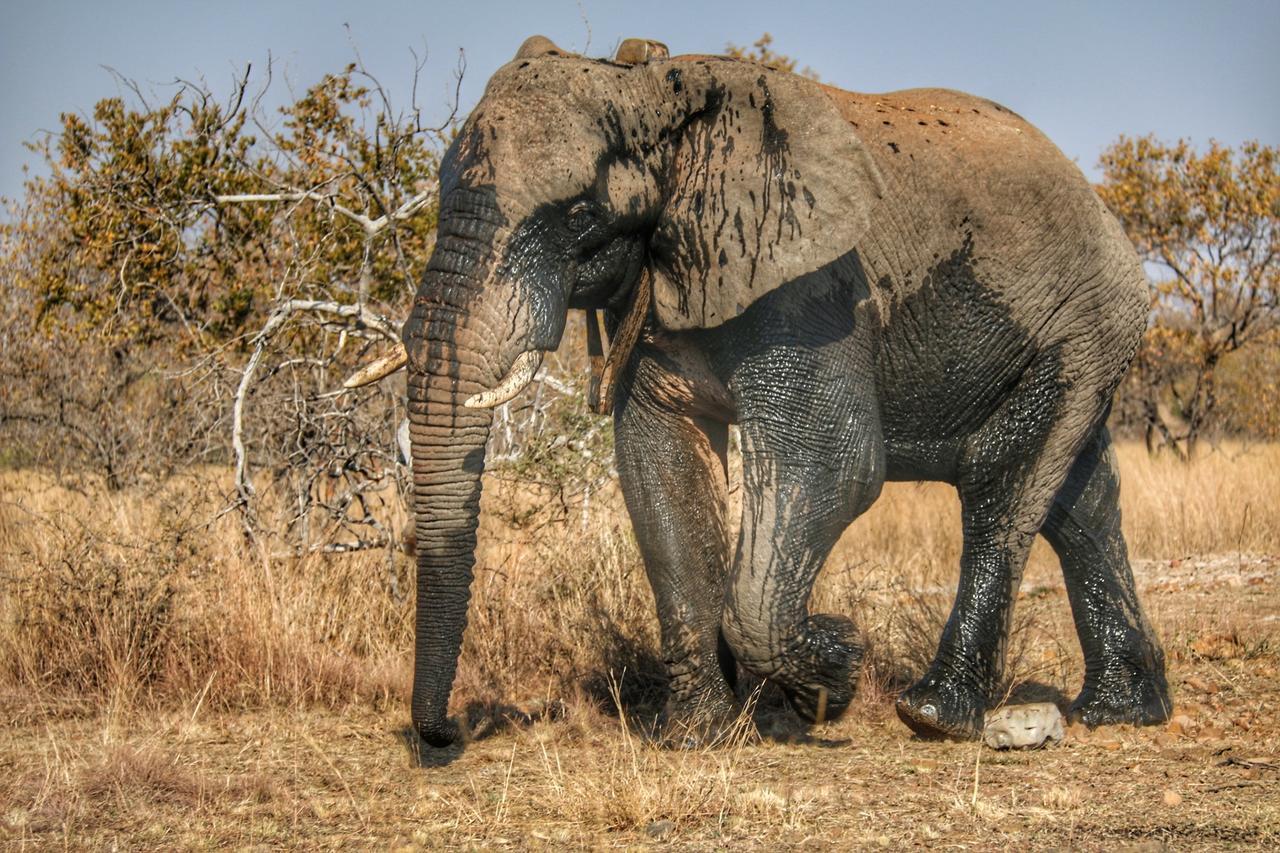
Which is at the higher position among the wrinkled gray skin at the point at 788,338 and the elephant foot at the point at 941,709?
the wrinkled gray skin at the point at 788,338

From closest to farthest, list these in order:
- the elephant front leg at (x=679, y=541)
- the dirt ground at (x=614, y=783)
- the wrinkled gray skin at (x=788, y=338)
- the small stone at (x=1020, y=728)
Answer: the dirt ground at (x=614, y=783), the wrinkled gray skin at (x=788, y=338), the small stone at (x=1020, y=728), the elephant front leg at (x=679, y=541)

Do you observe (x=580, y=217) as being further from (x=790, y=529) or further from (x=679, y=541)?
(x=679, y=541)

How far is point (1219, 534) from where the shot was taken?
11.4m

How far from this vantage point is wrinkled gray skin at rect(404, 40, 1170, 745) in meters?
5.04

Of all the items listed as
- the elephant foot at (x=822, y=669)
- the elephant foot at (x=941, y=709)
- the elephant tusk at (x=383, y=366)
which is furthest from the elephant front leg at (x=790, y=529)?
the elephant tusk at (x=383, y=366)

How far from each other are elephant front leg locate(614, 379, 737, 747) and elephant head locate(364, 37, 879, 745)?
0.60 meters

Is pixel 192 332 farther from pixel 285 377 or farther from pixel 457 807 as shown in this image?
pixel 457 807

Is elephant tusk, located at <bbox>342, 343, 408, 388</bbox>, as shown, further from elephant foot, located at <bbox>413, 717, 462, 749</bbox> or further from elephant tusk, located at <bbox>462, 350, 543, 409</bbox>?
elephant foot, located at <bbox>413, 717, 462, 749</bbox>

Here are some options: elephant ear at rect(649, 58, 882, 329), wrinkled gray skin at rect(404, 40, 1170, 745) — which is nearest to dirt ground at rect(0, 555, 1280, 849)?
wrinkled gray skin at rect(404, 40, 1170, 745)

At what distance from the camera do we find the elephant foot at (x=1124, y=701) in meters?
6.39

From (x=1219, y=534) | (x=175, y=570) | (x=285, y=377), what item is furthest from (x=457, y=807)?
(x=1219, y=534)

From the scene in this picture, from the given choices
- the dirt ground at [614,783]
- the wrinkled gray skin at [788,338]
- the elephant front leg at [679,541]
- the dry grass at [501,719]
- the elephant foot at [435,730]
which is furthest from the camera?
the elephant front leg at [679,541]

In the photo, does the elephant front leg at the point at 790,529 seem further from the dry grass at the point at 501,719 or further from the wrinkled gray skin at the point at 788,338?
the dry grass at the point at 501,719

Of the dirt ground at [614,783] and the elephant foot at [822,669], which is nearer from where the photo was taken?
the dirt ground at [614,783]
